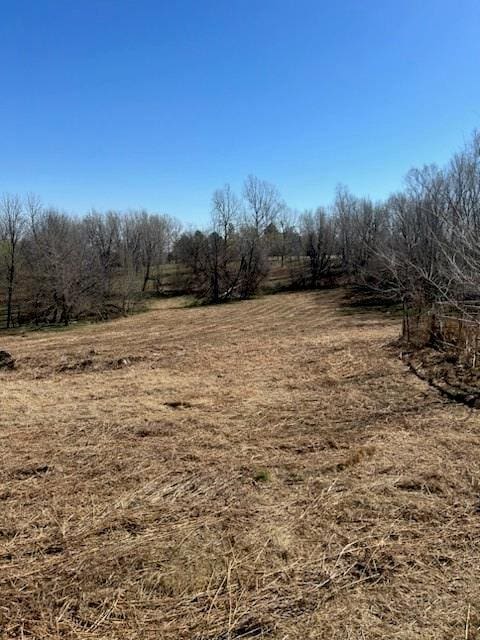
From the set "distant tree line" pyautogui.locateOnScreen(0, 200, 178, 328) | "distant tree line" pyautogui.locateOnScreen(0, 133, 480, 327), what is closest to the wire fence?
"distant tree line" pyautogui.locateOnScreen(0, 133, 480, 327)

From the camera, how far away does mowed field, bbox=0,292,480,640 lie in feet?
7.09

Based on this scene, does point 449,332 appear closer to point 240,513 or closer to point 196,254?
point 240,513

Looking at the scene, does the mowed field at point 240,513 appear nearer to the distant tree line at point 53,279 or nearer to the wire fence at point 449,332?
the wire fence at point 449,332

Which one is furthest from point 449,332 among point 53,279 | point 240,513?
point 53,279

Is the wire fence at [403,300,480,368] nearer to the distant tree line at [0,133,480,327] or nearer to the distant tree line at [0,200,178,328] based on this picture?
the distant tree line at [0,133,480,327]

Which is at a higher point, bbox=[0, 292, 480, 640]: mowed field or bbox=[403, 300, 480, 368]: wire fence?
bbox=[403, 300, 480, 368]: wire fence

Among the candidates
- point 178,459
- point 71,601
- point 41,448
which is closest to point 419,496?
point 178,459

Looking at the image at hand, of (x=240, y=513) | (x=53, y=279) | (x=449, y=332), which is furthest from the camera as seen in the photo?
(x=53, y=279)

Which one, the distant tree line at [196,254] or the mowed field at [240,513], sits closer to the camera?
the mowed field at [240,513]

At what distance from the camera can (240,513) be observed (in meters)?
3.14

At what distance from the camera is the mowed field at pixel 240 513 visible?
2162 millimetres

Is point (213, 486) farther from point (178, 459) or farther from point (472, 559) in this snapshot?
point (472, 559)

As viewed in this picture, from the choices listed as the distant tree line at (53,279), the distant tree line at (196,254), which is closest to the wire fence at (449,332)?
the distant tree line at (196,254)

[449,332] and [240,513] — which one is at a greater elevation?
[449,332]
